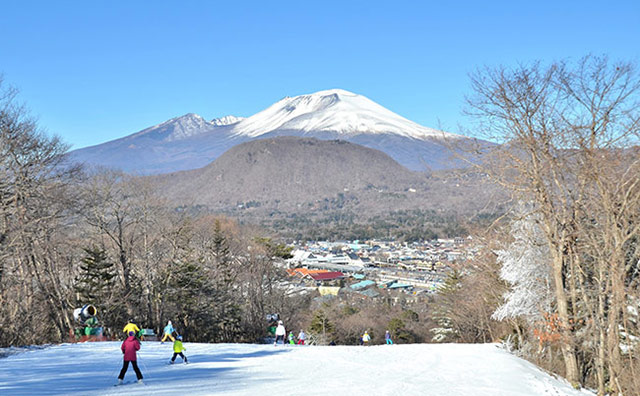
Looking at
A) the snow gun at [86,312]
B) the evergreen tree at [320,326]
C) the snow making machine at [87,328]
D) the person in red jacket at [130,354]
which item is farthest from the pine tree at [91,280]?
the person in red jacket at [130,354]

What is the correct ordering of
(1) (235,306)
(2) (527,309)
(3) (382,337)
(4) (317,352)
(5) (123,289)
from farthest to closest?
(3) (382,337), (1) (235,306), (5) (123,289), (2) (527,309), (4) (317,352)

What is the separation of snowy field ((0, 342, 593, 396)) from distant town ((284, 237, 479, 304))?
12016mm

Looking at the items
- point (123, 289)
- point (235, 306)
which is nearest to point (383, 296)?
point (235, 306)

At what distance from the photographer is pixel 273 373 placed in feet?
38.5

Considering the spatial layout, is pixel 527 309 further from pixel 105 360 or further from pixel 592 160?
pixel 105 360

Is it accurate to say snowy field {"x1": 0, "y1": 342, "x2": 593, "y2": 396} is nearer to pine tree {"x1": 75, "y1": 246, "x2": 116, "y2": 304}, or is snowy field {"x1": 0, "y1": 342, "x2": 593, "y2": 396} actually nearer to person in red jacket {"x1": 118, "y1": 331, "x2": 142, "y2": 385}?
person in red jacket {"x1": 118, "y1": 331, "x2": 142, "y2": 385}

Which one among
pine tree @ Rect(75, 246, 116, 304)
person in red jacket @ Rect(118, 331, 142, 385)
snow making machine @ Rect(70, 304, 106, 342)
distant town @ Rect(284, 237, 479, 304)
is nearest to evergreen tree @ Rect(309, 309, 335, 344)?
distant town @ Rect(284, 237, 479, 304)

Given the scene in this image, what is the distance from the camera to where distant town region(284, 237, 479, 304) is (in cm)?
5138

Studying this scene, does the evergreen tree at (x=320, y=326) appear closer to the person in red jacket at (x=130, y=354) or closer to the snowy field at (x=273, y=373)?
the snowy field at (x=273, y=373)

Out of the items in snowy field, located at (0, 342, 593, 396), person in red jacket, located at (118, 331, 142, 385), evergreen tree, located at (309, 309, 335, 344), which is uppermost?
person in red jacket, located at (118, 331, 142, 385)

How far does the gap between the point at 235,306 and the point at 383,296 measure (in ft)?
76.7

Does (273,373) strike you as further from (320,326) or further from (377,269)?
(377,269)

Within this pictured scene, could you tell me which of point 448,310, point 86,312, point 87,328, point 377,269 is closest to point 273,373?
point 86,312

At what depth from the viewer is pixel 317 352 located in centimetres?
1548
